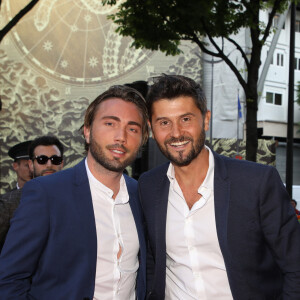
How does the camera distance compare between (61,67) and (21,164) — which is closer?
(21,164)

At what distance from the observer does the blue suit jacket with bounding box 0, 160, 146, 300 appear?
80.2 inches

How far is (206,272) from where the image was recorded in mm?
2438

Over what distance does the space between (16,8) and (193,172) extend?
57.9ft

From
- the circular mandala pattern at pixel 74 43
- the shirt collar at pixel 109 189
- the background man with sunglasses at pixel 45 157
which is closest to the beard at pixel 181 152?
the shirt collar at pixel 109 189

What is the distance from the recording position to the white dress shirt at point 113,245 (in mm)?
2275

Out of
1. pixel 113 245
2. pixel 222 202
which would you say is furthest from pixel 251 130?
pixel 113 245

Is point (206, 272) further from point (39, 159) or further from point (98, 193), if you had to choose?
point (39, 159)

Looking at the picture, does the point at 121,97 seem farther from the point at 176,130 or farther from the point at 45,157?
the point at 45,157

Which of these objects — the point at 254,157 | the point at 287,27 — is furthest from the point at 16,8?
the point at 287,27

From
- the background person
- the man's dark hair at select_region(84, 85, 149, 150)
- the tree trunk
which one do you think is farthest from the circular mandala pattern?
the man's dark hair at select_region(84, 85, 149, 150)

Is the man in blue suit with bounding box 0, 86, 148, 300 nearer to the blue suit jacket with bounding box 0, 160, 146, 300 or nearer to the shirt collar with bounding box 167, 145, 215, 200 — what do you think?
the blue suit jacket with bounding box 0, 160, 146, 300

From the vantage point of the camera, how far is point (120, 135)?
8.39 ft

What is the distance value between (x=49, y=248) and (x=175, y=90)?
1425 mm

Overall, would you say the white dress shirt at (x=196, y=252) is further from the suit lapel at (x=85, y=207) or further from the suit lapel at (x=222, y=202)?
the suit lapel at (x=85, y=207)
